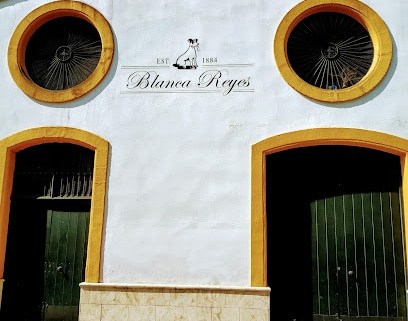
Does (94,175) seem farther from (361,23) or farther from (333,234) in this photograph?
(361,23)

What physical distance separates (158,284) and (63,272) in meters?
1.69

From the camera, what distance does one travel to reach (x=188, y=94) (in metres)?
7.84

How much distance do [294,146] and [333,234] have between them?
4.88 feet

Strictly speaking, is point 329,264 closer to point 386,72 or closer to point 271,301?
point 271,301

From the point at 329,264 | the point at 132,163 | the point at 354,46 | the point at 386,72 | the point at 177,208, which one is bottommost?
the point at 329,264

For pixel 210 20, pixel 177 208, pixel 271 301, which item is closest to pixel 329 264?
pixel 271 301

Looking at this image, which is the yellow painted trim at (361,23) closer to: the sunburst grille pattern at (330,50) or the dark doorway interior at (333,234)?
the sunburst grille pattern at (330,50)

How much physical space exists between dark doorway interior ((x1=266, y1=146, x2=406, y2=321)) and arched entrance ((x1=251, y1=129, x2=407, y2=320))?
0.01 m

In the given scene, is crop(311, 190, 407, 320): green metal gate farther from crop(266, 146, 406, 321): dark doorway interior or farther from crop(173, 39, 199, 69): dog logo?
crop(173, 39, 199, 69): dog logo

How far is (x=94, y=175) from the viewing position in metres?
7.73

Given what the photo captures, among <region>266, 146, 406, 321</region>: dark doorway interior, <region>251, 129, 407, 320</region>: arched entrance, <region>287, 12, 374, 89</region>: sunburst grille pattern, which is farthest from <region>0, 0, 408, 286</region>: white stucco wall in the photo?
<region>266, 146, 406, 321</region>: dark doorway interior

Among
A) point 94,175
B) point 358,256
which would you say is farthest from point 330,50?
point 94,175

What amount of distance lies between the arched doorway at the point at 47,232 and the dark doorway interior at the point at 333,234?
3.08 m

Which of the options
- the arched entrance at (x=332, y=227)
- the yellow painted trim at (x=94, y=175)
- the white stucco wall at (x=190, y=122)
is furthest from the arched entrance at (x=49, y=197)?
the arched entrance at (x=332, y=227)
